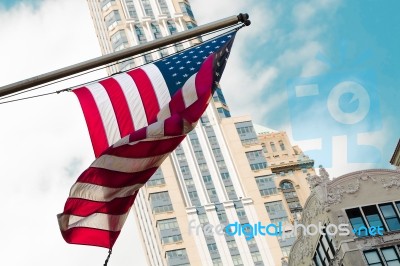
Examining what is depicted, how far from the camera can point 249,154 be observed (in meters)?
114

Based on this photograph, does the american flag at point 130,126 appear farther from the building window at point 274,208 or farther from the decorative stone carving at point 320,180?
the building window at point 274,208

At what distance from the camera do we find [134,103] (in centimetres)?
1664

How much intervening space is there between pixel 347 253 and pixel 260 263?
60449 mm

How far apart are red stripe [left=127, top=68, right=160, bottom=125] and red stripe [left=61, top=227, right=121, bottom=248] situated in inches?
112

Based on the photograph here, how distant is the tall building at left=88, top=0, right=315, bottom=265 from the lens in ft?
334

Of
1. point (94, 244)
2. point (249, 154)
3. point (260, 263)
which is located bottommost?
point (94, 244)

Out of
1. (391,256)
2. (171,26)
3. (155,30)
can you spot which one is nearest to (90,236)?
(391,256)

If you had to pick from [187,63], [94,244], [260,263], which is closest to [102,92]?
[187,63]

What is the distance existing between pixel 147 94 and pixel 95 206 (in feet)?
10.2

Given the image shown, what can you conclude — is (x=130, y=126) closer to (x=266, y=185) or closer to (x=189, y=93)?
(x=189, y=93)

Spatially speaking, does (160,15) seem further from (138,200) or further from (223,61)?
(223,61)

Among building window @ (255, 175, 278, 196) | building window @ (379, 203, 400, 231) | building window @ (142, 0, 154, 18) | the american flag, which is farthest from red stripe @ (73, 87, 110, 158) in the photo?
building window @ (142, 0, 154, 18)

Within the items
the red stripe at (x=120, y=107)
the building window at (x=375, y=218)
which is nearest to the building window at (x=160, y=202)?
the building window at (x=375, y=218)

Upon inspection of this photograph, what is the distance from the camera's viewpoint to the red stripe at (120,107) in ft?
54.1
